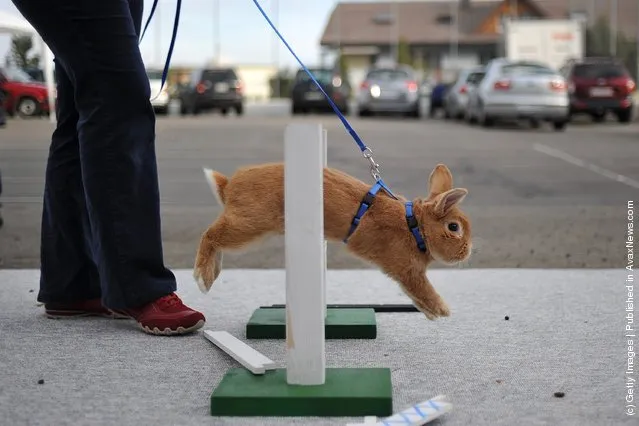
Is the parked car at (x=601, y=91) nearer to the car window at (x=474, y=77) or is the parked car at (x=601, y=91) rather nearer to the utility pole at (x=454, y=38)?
the car window at (x=474, y=77)

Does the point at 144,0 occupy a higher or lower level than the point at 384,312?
higher

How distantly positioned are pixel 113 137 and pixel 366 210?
94 centimetres

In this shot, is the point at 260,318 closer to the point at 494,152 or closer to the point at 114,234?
the point at 114,234

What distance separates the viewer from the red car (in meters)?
8.89

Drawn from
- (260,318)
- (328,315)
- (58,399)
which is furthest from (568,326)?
(58,399)

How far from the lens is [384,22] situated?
235 feet

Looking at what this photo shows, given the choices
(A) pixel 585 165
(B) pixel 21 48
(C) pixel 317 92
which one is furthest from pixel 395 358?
(C) pixel 317 92

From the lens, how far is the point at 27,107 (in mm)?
11742

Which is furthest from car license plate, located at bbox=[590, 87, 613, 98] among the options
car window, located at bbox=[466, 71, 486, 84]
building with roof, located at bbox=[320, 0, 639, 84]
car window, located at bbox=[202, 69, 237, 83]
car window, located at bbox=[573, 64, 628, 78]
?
building with roof, located at bbox=[320, 0, 639, 84]

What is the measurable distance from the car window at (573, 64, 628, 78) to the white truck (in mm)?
5779

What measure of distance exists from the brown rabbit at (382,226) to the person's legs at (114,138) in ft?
1.27

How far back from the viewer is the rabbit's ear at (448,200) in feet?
9.50

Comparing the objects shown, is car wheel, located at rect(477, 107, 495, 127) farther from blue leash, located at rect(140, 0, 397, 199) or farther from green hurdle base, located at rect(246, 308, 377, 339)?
green hurdle base, located at rect(246, 308, 377, 339)

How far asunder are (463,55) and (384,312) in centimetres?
6795
